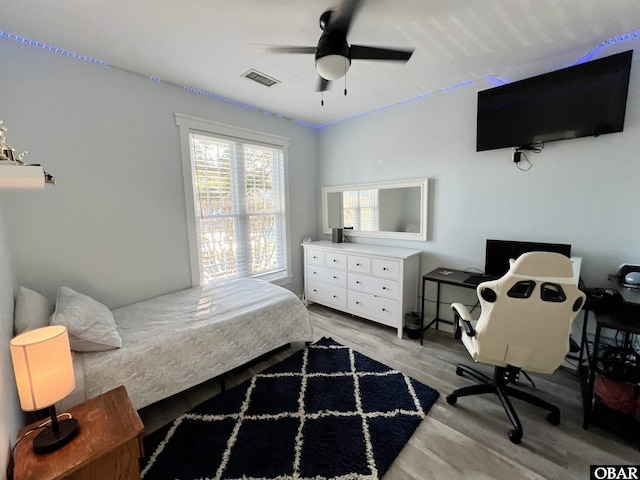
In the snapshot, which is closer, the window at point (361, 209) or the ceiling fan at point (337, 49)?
the ceiling fan at point (337, 49)

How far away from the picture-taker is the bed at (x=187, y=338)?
1612 mm

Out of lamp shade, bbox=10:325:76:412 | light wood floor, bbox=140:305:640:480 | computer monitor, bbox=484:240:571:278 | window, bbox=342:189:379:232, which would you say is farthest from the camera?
window, bbox=342:189:379:232

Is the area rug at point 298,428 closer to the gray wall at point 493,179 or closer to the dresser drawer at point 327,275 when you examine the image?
Answer: the dresser drawer at point 327,275

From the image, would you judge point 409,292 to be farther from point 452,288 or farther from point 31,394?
point 31,394

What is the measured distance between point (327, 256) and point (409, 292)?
3.60 ft

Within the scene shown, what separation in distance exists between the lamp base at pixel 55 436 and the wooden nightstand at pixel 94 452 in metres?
0.02

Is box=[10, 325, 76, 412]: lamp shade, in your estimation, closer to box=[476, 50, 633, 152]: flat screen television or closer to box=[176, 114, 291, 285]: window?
box=[176, 114, 291, 285]: window

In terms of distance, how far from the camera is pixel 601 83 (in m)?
1.93

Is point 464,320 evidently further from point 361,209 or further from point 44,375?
point 44,375

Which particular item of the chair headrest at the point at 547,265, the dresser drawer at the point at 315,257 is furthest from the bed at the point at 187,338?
the chair headrest at the point at 547,265

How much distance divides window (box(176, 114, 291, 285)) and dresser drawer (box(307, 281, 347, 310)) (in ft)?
1.41

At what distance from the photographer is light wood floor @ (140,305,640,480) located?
4.73 ft

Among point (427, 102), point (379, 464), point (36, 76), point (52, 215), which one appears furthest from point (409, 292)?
point (36, 76)

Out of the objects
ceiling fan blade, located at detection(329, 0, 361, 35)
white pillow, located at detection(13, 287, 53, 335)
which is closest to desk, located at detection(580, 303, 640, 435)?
ceiling fan blade, located at detection(329, 0, 361, 35)
